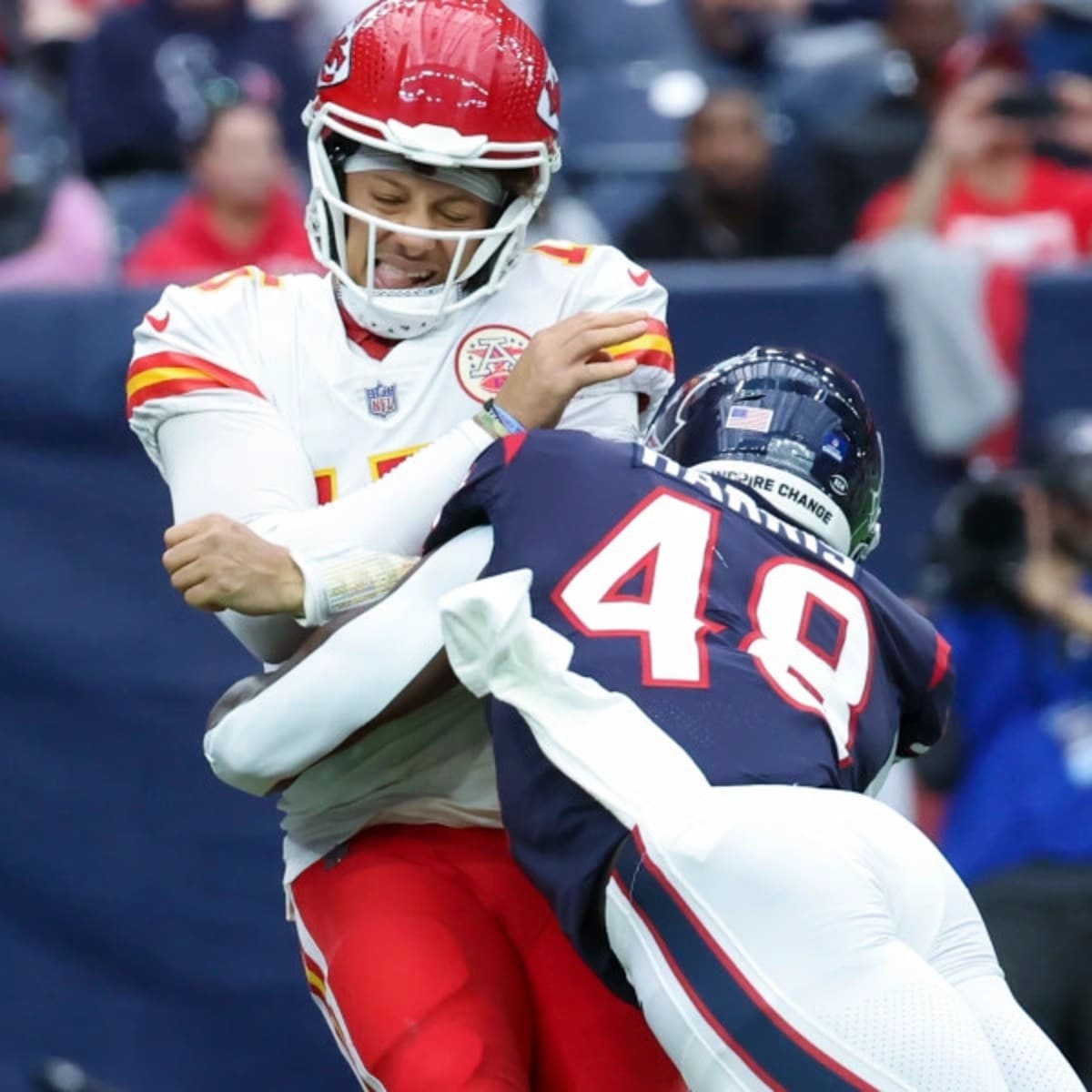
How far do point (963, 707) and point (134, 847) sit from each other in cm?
173

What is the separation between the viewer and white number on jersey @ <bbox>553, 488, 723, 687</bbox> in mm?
2492

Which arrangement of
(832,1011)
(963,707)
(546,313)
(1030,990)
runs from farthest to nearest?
1. (963,707)
2. (1030,990)
3. (546,313)
4. (832,1011)

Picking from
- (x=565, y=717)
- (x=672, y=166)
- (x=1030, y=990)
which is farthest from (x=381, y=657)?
(x=672, y=166)

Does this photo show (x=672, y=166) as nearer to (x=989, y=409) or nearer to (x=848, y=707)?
(x=989, y=409)

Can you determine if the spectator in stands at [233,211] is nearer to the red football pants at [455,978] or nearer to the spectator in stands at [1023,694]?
the spectator in stands at [1023,694]

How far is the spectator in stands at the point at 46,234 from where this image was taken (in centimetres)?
572

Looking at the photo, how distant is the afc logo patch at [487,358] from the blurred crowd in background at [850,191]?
2.10 metres

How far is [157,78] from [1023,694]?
313cm

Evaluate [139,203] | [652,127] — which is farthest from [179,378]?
[652,127]

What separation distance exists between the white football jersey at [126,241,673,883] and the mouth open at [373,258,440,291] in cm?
7

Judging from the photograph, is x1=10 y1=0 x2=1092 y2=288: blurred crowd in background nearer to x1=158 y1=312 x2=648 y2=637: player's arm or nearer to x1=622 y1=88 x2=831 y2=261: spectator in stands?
x1=622 y1=88 x2=831 y2=261: spectator in stands

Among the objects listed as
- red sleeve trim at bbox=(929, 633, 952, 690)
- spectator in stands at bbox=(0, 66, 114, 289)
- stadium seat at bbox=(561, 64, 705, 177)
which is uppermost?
red sleeve trim at bbox=(929, 633, 952, 690)

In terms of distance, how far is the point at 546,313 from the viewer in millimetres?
2945

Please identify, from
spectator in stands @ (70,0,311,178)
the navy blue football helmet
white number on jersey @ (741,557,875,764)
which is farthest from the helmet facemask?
spectator in stands @ (70,0,311,178)
